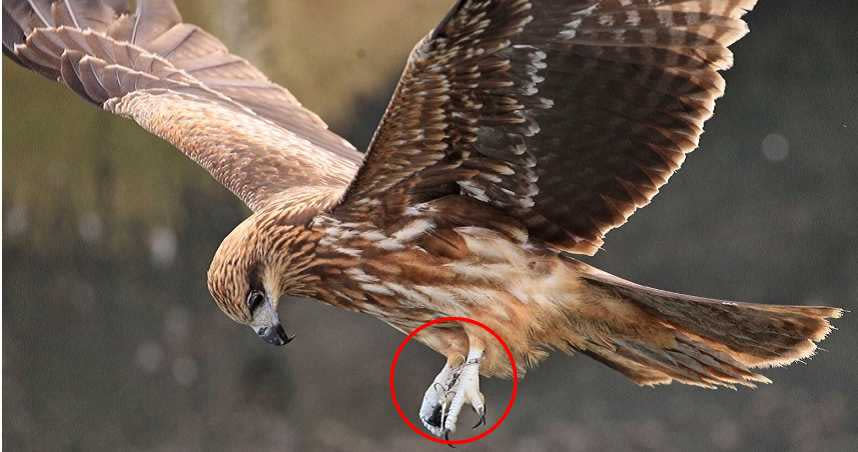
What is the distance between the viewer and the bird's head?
136 inches

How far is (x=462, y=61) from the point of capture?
2.93 metres

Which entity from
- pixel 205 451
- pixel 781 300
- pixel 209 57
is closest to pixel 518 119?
pixel 209 57

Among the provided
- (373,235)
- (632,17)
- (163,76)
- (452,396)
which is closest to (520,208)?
(373,235)

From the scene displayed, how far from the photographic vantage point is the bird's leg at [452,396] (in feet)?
10.9

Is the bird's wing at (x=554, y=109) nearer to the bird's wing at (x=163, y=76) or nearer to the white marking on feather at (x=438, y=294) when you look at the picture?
the white marking on feather at (x=438, y=294)

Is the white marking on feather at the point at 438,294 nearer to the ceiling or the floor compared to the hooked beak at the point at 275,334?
nearer to the ceiling

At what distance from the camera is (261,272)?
11.4 ft

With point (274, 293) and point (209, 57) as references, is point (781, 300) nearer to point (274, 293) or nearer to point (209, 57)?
point (209, 57)

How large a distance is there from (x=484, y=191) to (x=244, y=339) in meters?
3.81

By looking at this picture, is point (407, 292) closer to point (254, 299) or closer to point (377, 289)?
point (377, 289)

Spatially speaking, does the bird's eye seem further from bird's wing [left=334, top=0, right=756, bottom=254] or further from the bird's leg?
Answer: the bird's leg

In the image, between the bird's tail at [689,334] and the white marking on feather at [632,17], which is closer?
the white marking on feather at [632,17]

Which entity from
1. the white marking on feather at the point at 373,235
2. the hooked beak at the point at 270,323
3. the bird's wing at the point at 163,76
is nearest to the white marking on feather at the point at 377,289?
the white marking on feather at the point at 373,235

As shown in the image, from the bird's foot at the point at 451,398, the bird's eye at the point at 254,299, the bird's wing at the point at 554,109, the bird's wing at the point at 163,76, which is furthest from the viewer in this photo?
the bird's wing at the point at 163,76
